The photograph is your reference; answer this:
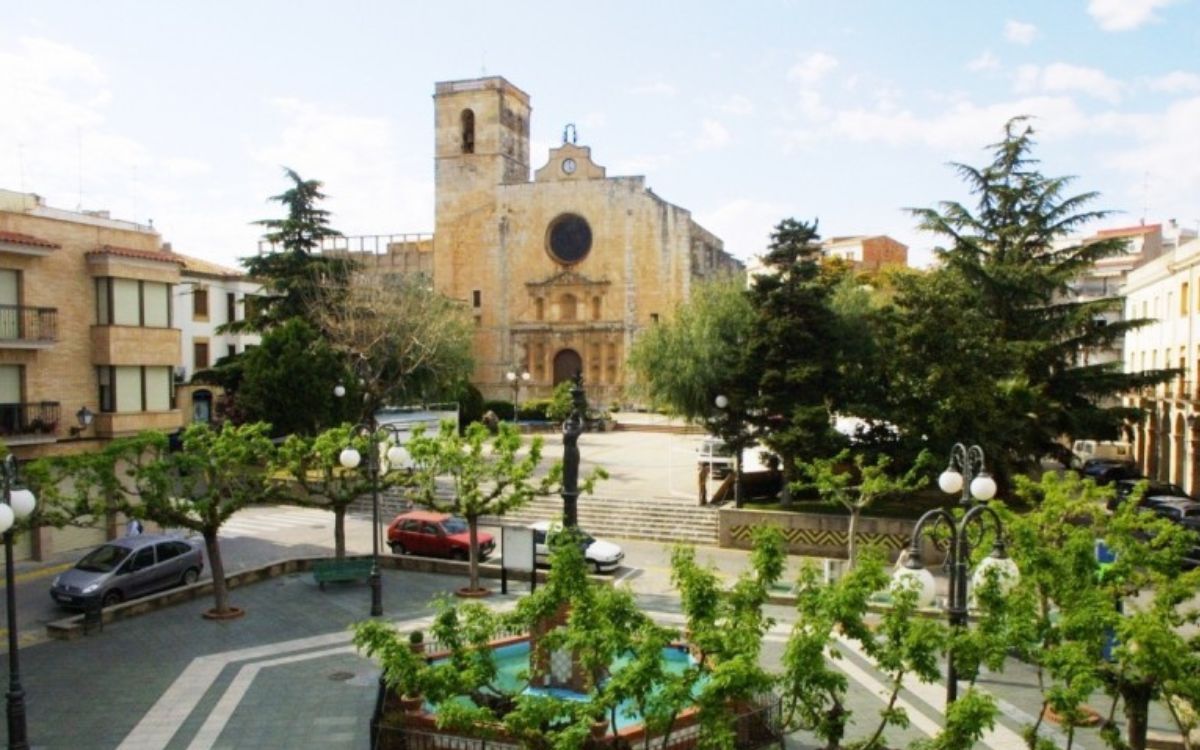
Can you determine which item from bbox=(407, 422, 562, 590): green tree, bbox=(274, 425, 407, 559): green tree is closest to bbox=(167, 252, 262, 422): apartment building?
bbox=(274, 425, 407, 559): green tree

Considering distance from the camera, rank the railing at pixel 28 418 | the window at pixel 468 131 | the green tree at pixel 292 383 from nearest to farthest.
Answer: the railing at pixel 28 418 → the green tree at pixel 292 383 → the window at pixel 468 131

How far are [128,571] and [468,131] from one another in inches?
2090

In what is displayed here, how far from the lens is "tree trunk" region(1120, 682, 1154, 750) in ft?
34.4

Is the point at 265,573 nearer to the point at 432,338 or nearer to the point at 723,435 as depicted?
the point at 723,435

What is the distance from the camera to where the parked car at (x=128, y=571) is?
20094 mm

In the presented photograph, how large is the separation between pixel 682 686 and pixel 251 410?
29.4 m

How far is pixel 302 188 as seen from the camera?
4053 cm

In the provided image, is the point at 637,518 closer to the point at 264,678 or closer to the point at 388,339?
the point at 264,678

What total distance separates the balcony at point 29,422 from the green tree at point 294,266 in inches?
570

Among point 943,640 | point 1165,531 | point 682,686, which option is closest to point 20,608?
point 682,686

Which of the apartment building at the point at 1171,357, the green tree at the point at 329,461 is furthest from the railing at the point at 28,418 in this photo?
the apartment building at the point at 1171,357

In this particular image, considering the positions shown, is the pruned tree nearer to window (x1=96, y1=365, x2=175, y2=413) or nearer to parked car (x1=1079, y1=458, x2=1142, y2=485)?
window (x1=96, y1=365, x2=175, y2=413)

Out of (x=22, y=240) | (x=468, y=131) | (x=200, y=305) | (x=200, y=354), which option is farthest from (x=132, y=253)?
(x=468, y=131)

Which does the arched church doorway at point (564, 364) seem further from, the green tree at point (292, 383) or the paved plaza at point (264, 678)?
the paved plaza at point (264, 678)
